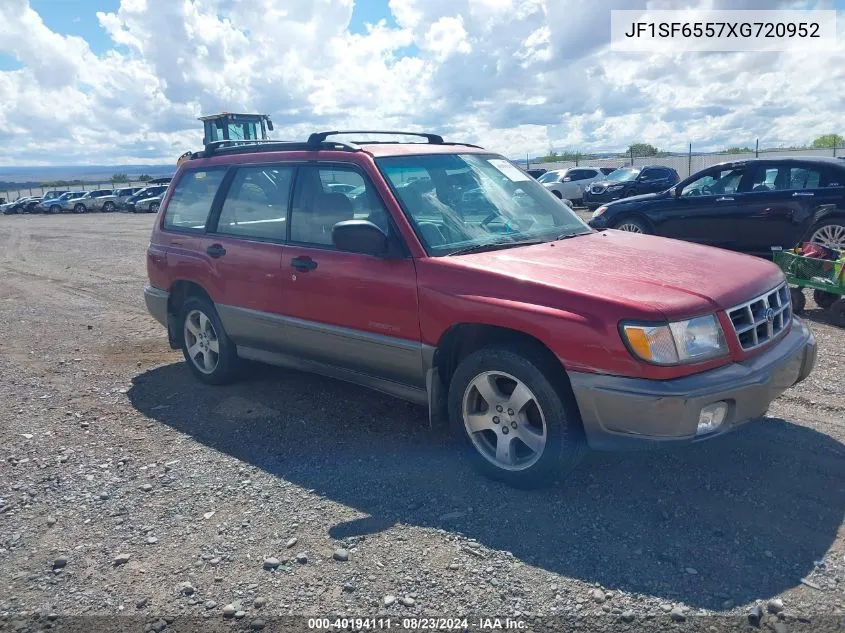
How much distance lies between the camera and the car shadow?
126 inches

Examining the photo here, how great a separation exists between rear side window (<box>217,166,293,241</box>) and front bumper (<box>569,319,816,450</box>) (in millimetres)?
2546

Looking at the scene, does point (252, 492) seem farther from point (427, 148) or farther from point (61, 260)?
point (61, 260)

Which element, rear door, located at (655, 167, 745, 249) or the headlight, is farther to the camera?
rear door, located at (655, 167, 745, 249)

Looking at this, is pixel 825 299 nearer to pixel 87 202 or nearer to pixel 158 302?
pixel 158 302

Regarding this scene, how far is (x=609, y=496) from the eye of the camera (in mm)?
3848

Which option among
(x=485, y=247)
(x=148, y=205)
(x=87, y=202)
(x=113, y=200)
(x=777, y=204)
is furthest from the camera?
(x=87, y=202)

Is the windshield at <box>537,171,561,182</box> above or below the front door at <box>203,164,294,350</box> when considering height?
above

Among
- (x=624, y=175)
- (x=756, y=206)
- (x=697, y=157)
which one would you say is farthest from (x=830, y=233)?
(x=697, y=157)

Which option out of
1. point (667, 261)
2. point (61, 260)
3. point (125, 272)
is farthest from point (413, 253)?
point (61, 260)

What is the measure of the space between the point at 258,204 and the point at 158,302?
1611 millimetres

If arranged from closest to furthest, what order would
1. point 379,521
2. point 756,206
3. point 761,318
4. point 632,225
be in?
1. point 379,521
2. point 761,318
3. point 756,206
4. point 632,225

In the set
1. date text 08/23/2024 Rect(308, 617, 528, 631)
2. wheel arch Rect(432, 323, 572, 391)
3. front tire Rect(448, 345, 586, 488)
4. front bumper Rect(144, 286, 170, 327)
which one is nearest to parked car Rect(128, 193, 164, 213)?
front bumper Rect(144, 286, 170, 327)

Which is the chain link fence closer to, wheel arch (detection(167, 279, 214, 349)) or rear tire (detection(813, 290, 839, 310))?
rear tire (detection(813, 290, 839, 310))

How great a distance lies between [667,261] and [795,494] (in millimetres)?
1388
